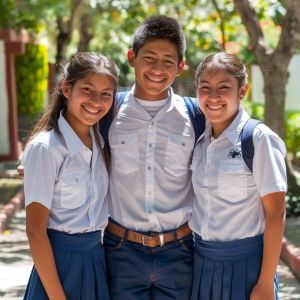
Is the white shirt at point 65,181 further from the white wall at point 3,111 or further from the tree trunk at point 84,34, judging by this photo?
the tree trunk at point 84,34

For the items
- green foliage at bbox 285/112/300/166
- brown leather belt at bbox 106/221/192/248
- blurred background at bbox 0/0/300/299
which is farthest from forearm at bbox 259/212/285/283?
green foliage at bbox 285/112/300/166

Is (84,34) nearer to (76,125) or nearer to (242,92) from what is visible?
(76,125)

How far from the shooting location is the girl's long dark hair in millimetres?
2529

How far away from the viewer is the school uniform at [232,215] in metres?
2.29

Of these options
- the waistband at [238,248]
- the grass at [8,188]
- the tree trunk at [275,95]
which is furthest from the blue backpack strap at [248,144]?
the grass at [8,188]

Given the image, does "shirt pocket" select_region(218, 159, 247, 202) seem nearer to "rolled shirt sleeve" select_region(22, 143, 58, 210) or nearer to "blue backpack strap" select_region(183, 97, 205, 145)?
"blue backpack strap" select_region(183, 97, 205, 145)

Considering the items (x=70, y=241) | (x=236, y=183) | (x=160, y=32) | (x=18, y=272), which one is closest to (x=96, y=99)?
(x=160, y=32)

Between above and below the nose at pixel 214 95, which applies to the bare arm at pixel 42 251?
below

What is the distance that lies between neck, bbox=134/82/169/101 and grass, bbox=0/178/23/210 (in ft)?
17.6

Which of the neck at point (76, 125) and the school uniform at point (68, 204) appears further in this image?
the neck at point (76, 125)

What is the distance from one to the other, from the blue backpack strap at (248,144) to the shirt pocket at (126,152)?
0.66 meters

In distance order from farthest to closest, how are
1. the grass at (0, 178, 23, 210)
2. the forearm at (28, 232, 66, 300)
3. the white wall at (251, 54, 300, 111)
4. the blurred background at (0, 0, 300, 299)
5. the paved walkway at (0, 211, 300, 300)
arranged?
1. the white wall at (251, 54, 300, 111)
2. the grass at (0, 178, 23, 210)
3. the blurred background at (0, 0, 300, 299)
4. the paved walkway at (0, 211, 300, 300)
5. the forearm at (28, 232, 66, 300)

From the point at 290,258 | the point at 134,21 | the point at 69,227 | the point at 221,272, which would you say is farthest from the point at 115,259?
the point at 134,21

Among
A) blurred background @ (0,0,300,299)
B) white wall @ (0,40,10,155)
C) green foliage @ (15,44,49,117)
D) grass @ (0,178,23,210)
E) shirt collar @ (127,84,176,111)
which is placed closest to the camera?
shirt collar @ (127,84,176,111)
